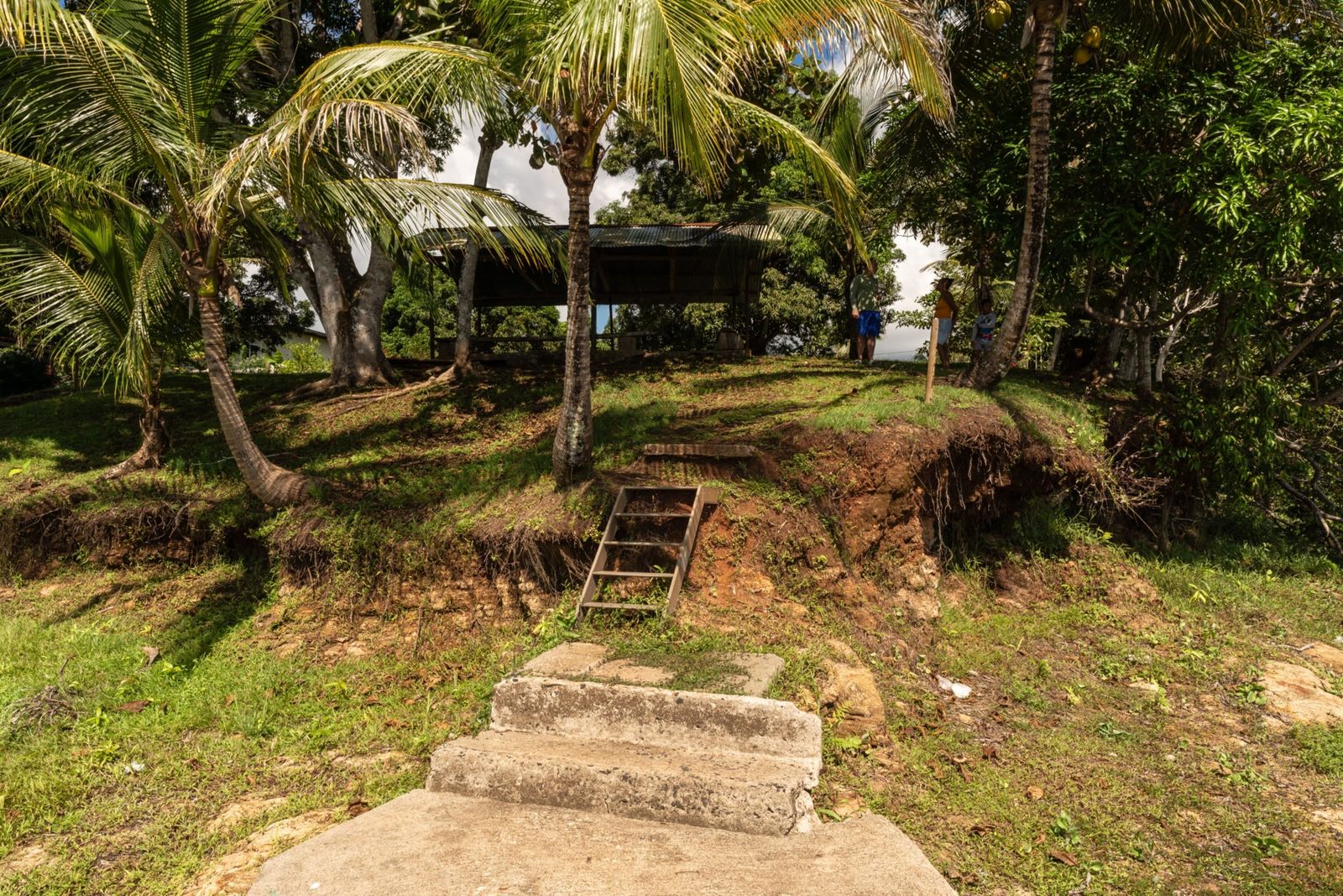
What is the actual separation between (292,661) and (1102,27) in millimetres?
10928

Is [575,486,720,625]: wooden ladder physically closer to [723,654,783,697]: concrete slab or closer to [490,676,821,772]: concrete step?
[723,654,783,697]: concrete slab

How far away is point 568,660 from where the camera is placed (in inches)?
205

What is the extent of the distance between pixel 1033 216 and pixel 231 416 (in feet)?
27.6

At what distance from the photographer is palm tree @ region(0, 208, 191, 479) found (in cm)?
726

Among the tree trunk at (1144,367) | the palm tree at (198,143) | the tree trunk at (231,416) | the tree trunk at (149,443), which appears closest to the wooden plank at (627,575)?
the palm tree at (198,143)

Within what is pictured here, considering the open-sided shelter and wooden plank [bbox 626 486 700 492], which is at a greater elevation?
the open-sided shelter

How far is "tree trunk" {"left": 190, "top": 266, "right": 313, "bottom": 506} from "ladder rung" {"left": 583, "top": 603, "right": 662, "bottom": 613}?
11.0ft

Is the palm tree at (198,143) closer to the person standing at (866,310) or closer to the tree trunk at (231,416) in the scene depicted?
the tree trunk at (231,416)

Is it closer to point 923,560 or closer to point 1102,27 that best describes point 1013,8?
point 1102,27

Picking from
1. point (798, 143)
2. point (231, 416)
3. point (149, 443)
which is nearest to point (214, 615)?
point (231, 416)

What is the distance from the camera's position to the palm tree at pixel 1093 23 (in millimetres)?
8070

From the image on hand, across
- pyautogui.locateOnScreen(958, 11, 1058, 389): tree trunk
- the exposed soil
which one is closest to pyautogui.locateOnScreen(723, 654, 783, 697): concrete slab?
the exposed soil

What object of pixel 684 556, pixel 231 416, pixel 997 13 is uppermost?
pixel 997 13

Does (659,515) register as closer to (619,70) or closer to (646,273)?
(619,70)
